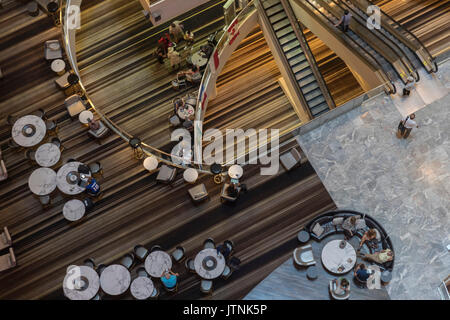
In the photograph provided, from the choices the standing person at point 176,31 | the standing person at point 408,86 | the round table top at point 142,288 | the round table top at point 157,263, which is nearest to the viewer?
the round table top at point 142,288

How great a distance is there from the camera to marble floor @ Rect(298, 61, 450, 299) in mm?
16406

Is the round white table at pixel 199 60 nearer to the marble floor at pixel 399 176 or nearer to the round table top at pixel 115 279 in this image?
the marble floor at pixel 399 176

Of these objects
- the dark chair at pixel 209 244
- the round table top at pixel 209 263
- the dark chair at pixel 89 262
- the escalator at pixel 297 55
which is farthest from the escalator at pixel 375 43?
the dark chair at pixel 89 262

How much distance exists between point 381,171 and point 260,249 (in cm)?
429

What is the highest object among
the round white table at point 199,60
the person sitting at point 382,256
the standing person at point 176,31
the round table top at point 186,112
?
the standing person at point 176,31

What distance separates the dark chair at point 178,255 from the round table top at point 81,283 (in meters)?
2.18

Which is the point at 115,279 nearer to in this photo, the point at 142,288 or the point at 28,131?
the point at 142,288

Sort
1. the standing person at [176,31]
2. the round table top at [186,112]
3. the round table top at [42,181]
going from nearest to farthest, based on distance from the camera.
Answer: the round table top at [42,181], the round table top at [186,112], the standing person at [176,31]

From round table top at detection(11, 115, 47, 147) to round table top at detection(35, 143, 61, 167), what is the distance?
0.34 metres

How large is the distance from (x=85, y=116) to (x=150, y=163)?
8.74ft

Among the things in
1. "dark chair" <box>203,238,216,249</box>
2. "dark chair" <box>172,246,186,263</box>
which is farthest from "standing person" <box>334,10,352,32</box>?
"dark chair" <box>172,246,186,263</box>

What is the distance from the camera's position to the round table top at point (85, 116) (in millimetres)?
18453

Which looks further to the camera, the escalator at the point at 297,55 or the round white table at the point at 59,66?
the escalator at the point at 297,55
